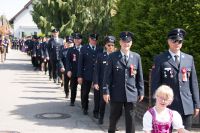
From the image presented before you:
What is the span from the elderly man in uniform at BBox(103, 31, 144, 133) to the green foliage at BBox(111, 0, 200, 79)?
1899mm

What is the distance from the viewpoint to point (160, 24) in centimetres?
936

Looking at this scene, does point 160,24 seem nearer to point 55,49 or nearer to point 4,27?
point 55,49

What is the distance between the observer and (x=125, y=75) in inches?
299

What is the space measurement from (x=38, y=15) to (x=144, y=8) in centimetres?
2085

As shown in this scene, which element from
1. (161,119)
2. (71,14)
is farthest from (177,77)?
(71,14)

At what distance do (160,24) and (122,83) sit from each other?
7.50ft

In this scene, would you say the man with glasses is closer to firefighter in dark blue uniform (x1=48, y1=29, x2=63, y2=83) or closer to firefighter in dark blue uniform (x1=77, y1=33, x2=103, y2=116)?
firefighter in dark blue uniform (x1=77, y1=33, x2=103, y2=116)

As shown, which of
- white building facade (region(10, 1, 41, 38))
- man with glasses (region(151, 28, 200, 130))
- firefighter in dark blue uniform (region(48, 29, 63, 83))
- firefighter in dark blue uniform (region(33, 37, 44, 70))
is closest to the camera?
man with glasses (region(151, 28, 200, 130))

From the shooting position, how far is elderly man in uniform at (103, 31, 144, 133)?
754 centimetres

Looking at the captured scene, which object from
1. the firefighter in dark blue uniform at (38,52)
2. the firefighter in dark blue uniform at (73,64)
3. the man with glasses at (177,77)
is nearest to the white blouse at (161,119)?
the man with glasses at (177,77)

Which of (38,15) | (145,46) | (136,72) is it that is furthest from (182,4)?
(38,15)

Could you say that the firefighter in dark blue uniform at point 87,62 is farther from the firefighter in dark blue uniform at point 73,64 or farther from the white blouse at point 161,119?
the white blouse at point 161,119

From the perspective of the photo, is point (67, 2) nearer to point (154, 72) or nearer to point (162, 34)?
point (162, 34)

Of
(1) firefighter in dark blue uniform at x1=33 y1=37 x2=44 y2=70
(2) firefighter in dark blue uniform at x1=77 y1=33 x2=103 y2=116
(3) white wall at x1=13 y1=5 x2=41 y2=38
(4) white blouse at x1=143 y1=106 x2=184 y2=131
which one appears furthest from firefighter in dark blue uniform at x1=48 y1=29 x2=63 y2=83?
(3) white wall at x1=13 y1=5 x2=41 y2=38
